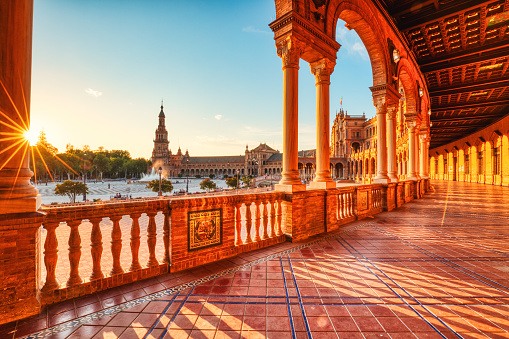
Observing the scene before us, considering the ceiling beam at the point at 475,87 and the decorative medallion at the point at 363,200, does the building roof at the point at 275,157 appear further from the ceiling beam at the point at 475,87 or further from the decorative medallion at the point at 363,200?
the decorative medallion at the point at 363,200

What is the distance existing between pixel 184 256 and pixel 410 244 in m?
5.08

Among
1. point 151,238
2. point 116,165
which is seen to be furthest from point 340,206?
point 116,165

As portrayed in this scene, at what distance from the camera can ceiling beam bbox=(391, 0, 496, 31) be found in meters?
9.09

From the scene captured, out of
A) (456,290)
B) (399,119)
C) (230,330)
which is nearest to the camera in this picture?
(230,330)

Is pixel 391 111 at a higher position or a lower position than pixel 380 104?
lower

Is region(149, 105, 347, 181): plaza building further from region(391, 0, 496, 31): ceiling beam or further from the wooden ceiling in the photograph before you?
region(391, 0, 496, 31): ceiling beam

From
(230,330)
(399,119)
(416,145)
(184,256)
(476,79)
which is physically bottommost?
(230,330)

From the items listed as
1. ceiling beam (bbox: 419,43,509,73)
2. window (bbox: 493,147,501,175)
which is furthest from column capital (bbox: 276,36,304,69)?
window (bbox: 493,147,501,175)

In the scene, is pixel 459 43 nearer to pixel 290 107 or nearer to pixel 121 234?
pixel 290 107

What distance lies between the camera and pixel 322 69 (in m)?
6.82

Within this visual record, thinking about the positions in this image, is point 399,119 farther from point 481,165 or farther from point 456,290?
point 456,290

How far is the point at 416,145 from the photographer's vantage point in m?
15.4

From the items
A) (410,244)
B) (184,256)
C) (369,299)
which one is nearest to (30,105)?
(184,256)

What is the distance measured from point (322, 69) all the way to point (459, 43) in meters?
11.0
